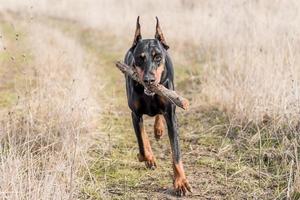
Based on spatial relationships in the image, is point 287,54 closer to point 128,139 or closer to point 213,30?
point 128,139

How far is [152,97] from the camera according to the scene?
171 inches

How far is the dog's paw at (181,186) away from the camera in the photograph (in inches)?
155

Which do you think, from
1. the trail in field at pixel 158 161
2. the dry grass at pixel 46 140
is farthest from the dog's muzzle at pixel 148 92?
the trail in field at pixel 158 161

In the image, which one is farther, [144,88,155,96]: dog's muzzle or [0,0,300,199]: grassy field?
[144,88,155,96]: dog's muzzle

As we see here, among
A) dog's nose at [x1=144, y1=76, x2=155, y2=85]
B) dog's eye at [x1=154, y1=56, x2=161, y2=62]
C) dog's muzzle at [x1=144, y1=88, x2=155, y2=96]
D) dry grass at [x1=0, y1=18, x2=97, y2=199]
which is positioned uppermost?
dog's eye at [x1=154, y1=56, x2=161, y2=62]

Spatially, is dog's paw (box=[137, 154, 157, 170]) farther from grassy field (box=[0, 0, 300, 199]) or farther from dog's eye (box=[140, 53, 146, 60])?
dog's eye (box=[140, 53, 146, 60])

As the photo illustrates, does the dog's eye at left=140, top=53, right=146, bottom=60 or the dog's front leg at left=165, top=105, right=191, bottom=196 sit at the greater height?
the dog's eye at left=140, top=53, right=146, bottom=60

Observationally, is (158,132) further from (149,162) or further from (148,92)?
(148,92)

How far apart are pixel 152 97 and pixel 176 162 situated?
2.06 ft

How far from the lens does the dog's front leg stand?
12.9 feet

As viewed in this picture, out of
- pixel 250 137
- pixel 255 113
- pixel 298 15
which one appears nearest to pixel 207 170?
pixel 250 137

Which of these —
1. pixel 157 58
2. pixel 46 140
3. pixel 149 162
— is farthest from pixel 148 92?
pixel 46 140

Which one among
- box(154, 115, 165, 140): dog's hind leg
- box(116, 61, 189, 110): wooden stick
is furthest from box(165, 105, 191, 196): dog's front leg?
box(154, 115, 165, 140): dog's hind leg

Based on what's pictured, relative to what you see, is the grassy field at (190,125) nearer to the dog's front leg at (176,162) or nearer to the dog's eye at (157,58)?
the dog's front leg at (176,162)
